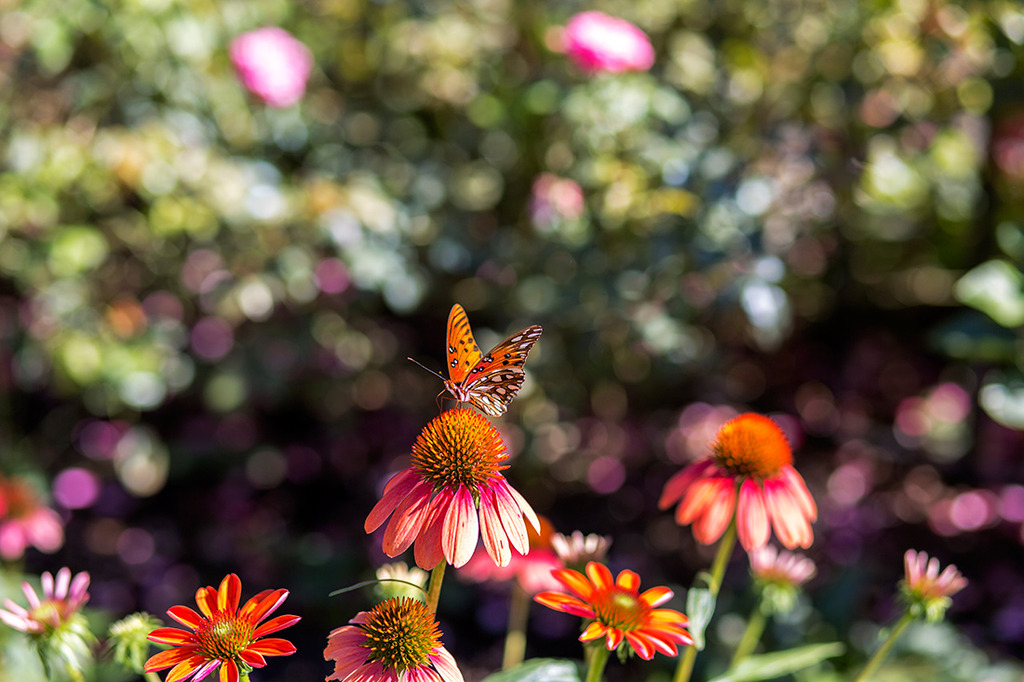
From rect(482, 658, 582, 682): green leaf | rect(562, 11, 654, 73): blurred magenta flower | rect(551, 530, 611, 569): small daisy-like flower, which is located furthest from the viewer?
rect(562, 11, 654, 73): blurred magenta flower

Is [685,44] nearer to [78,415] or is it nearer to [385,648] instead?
[385,648]

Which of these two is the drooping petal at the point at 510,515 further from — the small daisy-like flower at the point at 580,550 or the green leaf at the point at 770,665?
the green leaf at the point at 770,665

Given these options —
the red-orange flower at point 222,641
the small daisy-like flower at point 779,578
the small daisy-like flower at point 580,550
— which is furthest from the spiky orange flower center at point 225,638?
the small daisy-like flower at point 779,578

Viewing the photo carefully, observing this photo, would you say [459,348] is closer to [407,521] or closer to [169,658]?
[407,521]

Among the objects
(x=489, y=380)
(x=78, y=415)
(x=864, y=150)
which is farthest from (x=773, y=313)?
(x=78, y=415)

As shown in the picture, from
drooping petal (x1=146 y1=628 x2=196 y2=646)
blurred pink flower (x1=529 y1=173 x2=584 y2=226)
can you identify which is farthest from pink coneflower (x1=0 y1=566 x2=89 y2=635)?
blurred pink flower (x1=529 y1=173 x2=584 y2=226)

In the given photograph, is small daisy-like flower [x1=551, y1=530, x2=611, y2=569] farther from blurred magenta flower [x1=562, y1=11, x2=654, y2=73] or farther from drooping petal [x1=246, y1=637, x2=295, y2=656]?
A: blurred magenta flower [x1=562, y1=11, x2=654, y2=73]
